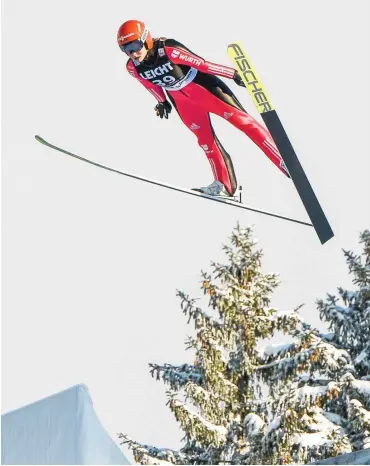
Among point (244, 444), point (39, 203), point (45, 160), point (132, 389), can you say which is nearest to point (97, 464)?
point (244, 444)

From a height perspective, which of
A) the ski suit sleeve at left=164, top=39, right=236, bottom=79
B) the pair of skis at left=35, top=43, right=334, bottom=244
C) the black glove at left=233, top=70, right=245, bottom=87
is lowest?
the pair of skis at left=35, top=43, right=334, bottom=244

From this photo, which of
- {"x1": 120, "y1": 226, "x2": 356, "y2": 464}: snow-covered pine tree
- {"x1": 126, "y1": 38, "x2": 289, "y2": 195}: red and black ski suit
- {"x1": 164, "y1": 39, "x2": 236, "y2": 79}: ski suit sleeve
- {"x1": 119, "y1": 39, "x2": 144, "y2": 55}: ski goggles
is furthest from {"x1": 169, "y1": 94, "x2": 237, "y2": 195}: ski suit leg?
{"x1": 120, "y1": 226, "x2": 356, "y2": 464}: snow-covered pine tree

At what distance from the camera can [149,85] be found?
13.6 m

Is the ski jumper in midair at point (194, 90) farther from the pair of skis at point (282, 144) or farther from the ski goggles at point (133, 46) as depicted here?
the pair of skis at point (282, 144)

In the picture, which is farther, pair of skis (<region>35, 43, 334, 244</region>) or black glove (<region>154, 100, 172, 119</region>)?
black glove (<region>154, 100, 172, 119</region>)

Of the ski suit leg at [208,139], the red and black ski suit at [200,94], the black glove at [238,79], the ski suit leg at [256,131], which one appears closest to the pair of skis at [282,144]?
the black glove at [238,79]

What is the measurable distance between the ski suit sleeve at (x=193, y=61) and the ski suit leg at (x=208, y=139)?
576mm

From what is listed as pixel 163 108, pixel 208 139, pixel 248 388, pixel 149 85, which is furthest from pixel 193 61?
pixel 248 388

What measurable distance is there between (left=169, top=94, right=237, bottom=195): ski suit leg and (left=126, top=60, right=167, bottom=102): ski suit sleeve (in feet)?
0.32

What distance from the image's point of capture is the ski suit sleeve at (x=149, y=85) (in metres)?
13.4

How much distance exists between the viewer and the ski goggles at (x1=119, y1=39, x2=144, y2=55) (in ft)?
42.8

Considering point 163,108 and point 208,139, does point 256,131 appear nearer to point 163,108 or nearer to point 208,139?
point 208,139

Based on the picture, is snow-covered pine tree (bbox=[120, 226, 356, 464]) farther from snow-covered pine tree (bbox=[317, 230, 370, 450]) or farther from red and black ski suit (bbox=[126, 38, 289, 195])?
red and black ski suit (bbox=[126, 38, 289, 195])

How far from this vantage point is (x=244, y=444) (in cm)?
1916
